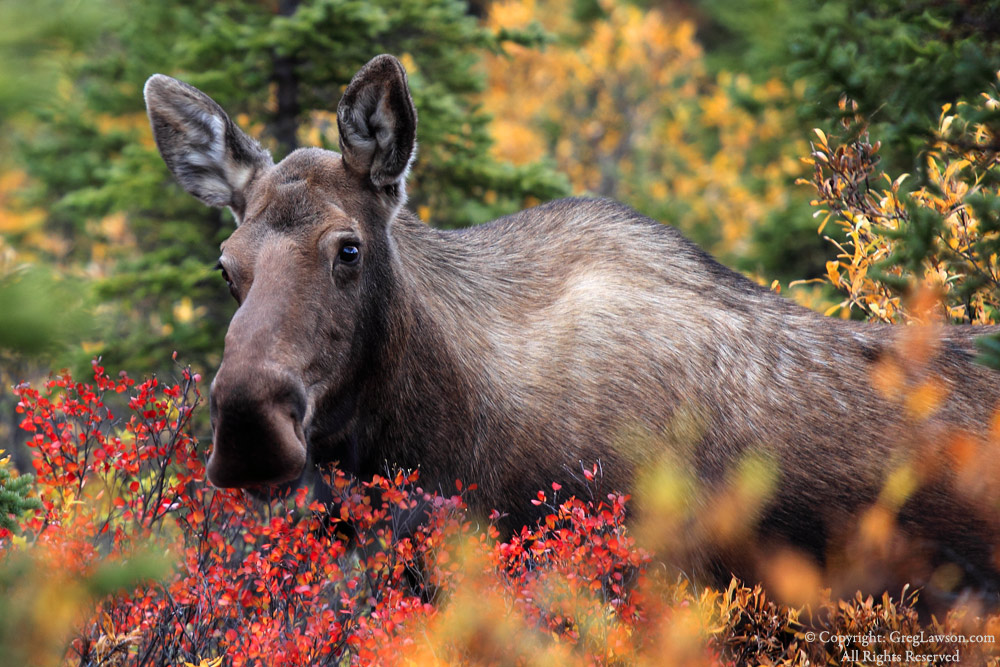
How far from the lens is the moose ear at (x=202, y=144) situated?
15.5 ft

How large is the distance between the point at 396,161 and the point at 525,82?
12958 mm

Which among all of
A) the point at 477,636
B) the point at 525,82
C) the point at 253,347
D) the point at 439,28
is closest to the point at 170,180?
the point at 439,28

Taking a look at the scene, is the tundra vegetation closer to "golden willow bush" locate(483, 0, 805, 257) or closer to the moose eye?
the moose eye

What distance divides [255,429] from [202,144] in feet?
6.48

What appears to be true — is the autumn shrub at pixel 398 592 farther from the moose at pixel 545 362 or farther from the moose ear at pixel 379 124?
the moose ear at pixel 379 124

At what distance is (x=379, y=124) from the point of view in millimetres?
4449

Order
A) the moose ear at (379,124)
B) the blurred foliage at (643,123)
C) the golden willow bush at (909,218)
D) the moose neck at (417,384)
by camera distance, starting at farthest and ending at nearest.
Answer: the blurred foliage at (643,123) → the golden willow bush at (909,218) → the moose neck at (417,384) → the moose ear at (379,124)

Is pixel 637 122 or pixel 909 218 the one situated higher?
pixel 909 218

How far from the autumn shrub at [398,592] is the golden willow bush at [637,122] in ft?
34.4

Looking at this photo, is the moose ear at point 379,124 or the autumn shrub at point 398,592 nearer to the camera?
the autumn shrub at point 398,592

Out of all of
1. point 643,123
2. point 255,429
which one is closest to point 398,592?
point 255,429

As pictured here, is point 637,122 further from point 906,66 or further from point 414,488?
point 414,488

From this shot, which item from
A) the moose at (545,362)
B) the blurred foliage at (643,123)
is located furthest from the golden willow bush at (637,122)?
the moose at (545,362)

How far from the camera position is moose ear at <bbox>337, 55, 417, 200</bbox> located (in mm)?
4328
